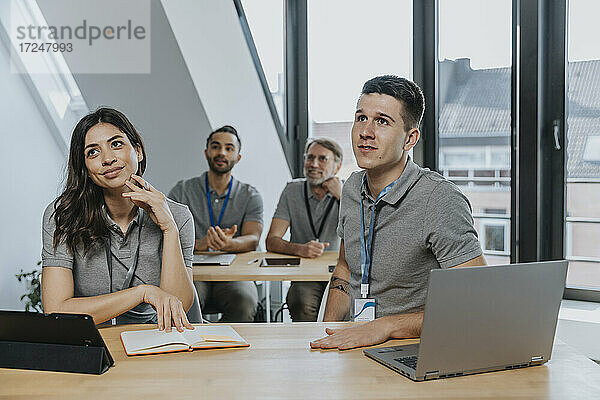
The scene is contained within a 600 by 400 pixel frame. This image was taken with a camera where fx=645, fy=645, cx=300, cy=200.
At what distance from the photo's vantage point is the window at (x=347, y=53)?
4.62 meters

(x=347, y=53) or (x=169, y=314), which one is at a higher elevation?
(x=347, y=53)

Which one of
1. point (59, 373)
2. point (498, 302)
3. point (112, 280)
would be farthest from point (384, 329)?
point (112, 280)

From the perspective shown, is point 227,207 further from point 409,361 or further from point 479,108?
point 409,361

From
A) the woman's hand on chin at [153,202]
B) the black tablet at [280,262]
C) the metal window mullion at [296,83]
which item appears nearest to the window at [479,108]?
the metal window mullion at [296,83]

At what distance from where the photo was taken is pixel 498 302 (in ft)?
4.63

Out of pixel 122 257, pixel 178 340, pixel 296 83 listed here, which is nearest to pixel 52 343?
pixel 178 340

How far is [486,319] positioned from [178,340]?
771mm

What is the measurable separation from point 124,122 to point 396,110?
0.96 metres

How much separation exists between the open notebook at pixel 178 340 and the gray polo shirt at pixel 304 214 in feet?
7.20

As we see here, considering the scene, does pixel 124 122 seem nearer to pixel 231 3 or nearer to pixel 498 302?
pixel 498 302

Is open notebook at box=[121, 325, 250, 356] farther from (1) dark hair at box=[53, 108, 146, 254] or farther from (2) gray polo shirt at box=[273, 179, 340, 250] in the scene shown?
(2) gray polo shirt at box=[273, 179, 340, 250]

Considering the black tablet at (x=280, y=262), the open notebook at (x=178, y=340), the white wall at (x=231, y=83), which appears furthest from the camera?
the white wall at (x=231, y=83)

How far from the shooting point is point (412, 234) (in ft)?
6.73

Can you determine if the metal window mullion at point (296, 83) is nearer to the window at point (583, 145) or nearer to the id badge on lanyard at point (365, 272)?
the window at point (583, 145)
